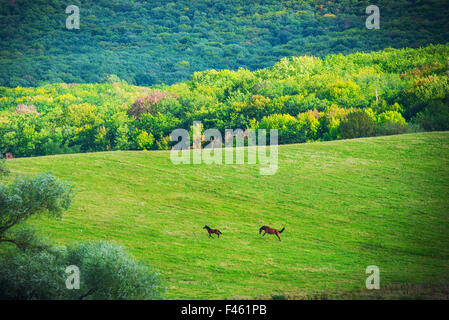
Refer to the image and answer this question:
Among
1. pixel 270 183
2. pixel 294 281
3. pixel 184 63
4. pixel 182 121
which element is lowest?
pixel 294 281

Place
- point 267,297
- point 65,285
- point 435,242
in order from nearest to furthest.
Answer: point 65,285, point 267,297, point 435,242

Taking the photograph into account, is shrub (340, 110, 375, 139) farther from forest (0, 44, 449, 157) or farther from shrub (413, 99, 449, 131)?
shrub (413, 99, 449, 131)

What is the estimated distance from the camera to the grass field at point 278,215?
2636 cm

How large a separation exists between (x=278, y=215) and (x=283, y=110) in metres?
49.1

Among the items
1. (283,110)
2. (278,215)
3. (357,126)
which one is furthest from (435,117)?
(278,215)

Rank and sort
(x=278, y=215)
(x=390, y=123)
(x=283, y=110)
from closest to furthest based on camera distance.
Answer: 1. (x=278, y=215)
2. (x=390, y=123)
3. (x=283, y=110)

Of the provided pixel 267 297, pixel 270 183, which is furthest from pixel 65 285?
pixel 270 183

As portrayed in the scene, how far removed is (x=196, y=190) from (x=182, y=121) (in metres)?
50.8

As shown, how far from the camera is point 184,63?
199500 mm

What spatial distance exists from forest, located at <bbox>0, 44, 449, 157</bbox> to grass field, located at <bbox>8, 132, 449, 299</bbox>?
20.6 meters

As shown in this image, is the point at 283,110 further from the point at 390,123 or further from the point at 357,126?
the point at 390,123

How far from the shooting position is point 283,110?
3214 inches

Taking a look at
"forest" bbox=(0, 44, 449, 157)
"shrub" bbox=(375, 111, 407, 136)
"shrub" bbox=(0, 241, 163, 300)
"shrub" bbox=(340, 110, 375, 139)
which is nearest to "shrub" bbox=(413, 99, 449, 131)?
"forest" bbox=(0, 44, 449, 157)
